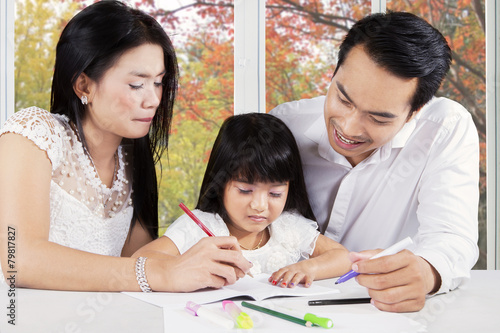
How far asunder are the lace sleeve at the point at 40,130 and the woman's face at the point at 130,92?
4.7 inches

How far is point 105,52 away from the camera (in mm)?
1341

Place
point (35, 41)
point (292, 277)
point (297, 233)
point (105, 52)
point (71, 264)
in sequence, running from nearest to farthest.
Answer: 1. point (71, 264)
2. point (292, 277)
3. point (105, 52)
4. point (297, 233)
5. point (35, 41)

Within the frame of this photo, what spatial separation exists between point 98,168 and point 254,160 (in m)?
0.44

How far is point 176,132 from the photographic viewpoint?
3072 millimetres

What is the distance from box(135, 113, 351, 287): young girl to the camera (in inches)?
57.8

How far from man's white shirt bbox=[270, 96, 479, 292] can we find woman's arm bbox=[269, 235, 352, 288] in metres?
0.13

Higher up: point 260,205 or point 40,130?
point 40,130

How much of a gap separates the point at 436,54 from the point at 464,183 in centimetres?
35

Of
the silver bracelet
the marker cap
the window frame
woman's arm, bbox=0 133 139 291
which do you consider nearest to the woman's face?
woman's arm, bbox=0 133 139 291

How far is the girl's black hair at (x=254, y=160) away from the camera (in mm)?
1492

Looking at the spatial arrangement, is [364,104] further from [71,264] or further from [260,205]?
[71,264]

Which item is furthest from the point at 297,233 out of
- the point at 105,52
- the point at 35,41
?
the point at 35,41

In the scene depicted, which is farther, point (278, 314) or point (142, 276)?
point (142, 276)

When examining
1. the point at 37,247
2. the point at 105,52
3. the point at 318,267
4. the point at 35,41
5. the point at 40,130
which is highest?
the point at 35,41
